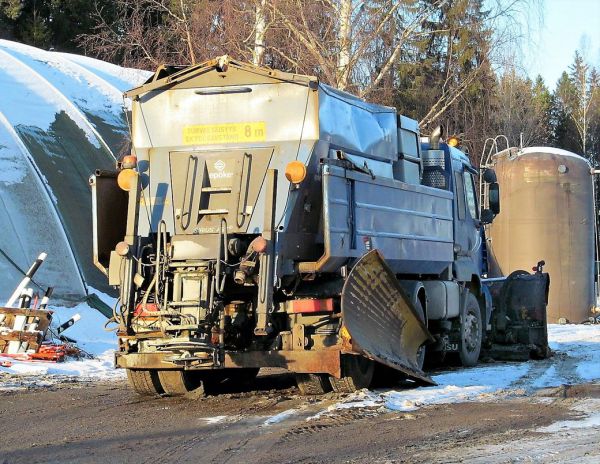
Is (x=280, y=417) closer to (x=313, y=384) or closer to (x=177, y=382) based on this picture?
(x=313, y=384)

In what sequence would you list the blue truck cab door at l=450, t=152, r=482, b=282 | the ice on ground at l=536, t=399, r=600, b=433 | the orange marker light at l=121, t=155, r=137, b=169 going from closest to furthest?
the ice on ground at l=536, t=399, r=600, b=433, the orange marker light at l=121, t=155, r=137, b=169, the blue truck cab door at l=450, t=152, r=482, b=282

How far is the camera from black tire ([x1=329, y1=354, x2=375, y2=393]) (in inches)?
395

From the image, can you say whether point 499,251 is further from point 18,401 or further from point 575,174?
point 18,401

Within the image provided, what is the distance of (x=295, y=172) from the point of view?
374 inches

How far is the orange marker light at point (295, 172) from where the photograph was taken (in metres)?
9.46

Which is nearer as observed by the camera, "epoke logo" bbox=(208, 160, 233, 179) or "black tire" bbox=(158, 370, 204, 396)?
"epoke logo" bbox=(208, 160, 233, 179)

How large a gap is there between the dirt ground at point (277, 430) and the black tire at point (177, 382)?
0.26 meters

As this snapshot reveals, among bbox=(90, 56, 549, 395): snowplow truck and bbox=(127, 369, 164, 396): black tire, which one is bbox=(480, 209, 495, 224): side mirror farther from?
bbox=(127, 369, 164, 396): black tire

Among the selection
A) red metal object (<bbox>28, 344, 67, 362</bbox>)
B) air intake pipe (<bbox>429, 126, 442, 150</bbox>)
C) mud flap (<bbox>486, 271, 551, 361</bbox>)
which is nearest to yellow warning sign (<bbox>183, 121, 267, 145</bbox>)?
air intake pipe (<bbox>429, 126, 442, 150</bbox>)

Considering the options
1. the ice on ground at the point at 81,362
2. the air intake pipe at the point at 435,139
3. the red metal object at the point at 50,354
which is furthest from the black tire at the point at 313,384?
the red metal object at the point at 50,354

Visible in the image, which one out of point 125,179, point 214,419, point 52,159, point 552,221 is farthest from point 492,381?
point 552,221

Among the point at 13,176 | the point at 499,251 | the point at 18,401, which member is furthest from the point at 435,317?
the point at 499,251

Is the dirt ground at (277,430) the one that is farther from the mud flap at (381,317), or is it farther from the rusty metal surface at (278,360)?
the mud flap at (381,317)

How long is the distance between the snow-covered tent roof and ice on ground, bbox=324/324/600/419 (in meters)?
8.60
